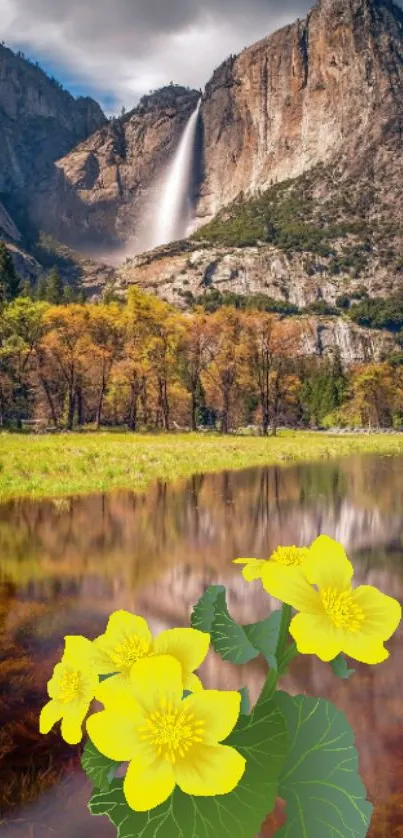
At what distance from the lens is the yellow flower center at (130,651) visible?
100 centimetres

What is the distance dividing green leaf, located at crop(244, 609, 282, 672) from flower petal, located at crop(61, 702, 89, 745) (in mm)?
304

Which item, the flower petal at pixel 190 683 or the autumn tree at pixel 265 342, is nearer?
the flower petal at pixel 190 683

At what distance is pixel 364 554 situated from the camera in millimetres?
9656

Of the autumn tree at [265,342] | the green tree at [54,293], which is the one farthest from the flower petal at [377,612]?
the green tree at [54,293]

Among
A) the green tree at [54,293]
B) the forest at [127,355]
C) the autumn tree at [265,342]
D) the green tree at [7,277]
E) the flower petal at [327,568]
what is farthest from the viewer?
the green tree at [54,293]

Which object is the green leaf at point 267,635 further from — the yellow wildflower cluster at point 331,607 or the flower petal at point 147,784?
the flower petal at point 147,784

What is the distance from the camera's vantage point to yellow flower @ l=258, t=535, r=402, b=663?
36.5 inches

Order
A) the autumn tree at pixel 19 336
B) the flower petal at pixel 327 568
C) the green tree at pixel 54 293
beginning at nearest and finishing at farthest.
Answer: the flower petal at pixel 327 568 < the autumn tree at pixel 19 336 < the green tree at pixel 54 293

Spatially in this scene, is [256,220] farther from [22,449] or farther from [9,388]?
[22,449]

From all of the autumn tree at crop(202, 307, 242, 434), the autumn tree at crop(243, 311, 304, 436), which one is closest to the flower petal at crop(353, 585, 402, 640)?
the autumn tree at crop(202, 307, 242, 434)

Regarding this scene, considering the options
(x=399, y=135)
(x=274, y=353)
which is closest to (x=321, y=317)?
(x=399, y=135)

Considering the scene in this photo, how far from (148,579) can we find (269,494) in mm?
9767

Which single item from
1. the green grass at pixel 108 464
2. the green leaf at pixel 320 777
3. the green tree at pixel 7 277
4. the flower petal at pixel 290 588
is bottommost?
the green grass at pixel 108 464

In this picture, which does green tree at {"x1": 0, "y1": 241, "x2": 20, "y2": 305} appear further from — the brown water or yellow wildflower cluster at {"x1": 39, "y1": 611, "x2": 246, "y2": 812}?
yellow wildflower cluster at {"x1": 39, "y1": 611, "x2": 246, "y2": 812}
